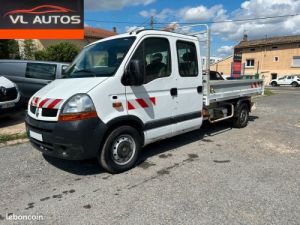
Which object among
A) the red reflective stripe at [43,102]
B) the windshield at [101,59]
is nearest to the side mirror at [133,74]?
the windshield at [101,59]

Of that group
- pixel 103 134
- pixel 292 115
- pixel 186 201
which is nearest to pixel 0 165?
pixel 103 134

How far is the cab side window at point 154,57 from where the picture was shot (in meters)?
4.34

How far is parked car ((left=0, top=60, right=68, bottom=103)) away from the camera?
8.62 meters

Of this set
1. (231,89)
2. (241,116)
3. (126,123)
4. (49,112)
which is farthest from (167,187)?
(241,116)

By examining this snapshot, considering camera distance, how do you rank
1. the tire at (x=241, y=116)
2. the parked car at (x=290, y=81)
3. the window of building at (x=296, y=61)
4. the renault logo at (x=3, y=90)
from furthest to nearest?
the window of building at (x=296, y=61) → the parked car at (x=290, y=81) → the tire at (x=241, y=116) → the renault logo at (x=3, y=90)

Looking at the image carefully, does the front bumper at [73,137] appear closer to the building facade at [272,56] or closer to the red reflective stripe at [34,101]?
the red reflective stripe at [34,101]

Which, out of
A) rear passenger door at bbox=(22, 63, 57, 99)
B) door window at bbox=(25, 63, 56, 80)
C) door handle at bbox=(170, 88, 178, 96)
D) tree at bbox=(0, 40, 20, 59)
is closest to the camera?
door handle at bbox=(170, 88, 178, 96)

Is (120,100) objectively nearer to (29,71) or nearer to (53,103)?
(53,103)

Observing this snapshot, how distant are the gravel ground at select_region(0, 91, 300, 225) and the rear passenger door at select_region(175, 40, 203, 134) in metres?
0.63

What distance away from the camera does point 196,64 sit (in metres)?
5.45

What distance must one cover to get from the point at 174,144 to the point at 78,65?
263cm

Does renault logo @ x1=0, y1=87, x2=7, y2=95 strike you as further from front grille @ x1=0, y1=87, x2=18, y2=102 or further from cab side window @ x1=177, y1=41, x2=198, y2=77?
cab side window @ x1=177, y1=41, x2=198, y2=77

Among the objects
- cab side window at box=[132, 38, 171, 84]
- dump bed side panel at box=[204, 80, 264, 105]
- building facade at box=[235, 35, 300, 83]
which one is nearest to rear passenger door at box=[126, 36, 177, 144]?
cab side window at box=[132, 38, 171, 84]

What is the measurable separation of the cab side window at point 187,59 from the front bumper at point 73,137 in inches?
80.8
